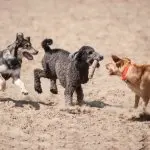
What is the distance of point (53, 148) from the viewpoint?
645cm

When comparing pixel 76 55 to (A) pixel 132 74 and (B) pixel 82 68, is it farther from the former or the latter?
(A) pixel 132 74

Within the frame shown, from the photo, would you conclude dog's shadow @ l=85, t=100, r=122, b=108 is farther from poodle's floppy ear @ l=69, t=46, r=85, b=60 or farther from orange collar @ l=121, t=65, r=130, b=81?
poodle's floppy ear @ l=69, t=46, r=85, b=60

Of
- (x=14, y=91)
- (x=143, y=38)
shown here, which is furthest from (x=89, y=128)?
(x=143, y=38)

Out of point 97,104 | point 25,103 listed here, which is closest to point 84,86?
point 97,104

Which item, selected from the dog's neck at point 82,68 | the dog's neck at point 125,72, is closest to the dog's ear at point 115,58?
the dog's neck at point 125,72

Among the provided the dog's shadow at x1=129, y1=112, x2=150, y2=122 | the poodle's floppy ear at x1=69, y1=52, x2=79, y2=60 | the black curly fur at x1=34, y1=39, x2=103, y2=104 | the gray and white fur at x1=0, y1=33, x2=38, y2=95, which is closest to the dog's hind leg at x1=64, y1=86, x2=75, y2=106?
the black curly fur at x1=34, y1=39, x2=103, y2=104

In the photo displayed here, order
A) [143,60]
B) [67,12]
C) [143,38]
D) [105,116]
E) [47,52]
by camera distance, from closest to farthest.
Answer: [105,116]
[47,52]
[143,60]
[143,38]
[67,12]

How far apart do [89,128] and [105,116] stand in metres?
0.66

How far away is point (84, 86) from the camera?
10.0 meters

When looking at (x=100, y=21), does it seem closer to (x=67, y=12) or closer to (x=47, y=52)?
(x=67, y=12)

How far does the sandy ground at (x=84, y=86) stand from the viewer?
687cm

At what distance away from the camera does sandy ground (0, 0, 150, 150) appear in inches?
270

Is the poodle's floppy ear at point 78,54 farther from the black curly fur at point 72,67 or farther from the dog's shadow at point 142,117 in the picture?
the dog's shadow at point 142,117

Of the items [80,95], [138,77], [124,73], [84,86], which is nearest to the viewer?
[138,77]
